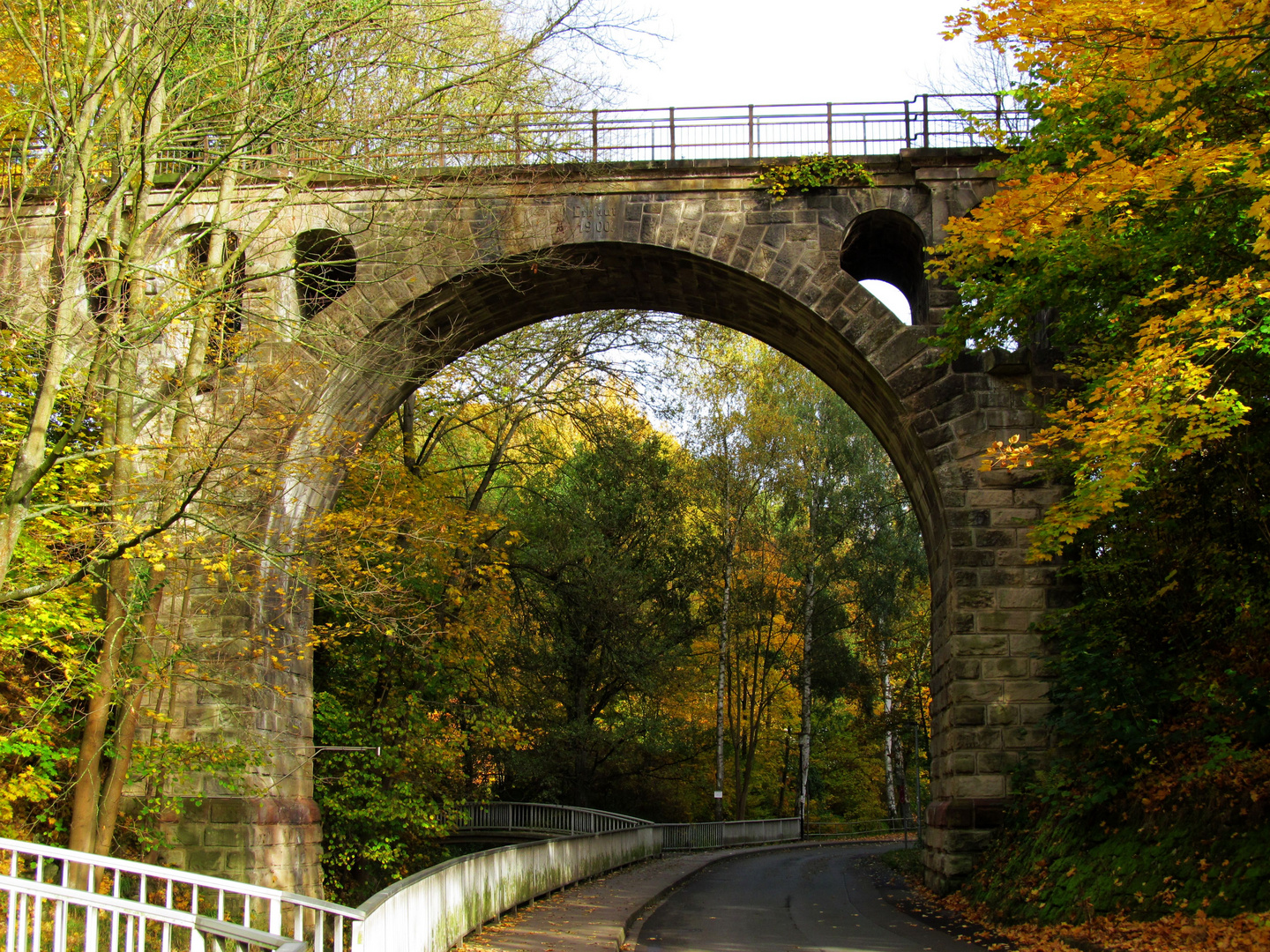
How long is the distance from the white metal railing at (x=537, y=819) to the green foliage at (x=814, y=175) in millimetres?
14045

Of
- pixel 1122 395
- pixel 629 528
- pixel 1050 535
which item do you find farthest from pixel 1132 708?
pixel 629 528

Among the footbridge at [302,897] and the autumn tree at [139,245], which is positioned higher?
the autumn tree at [139,245]

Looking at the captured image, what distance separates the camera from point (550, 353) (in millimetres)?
20094

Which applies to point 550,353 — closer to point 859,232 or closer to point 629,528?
point 859,232

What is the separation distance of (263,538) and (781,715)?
2703cm

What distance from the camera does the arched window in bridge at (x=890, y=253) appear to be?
15.8 meters

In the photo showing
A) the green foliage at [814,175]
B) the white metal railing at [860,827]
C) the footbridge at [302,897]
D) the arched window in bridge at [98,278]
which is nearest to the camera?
the footbridge at [302,897]

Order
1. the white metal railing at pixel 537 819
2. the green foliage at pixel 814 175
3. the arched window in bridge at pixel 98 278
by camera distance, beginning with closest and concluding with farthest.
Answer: the arched window in bridge at pixel 98 278
the green foliage at pixel 814 175
the white metal railing at pixel 537 819

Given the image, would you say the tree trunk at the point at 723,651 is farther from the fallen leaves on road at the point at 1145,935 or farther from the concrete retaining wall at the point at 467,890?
the fallen leaves on road at the point at 1145,935

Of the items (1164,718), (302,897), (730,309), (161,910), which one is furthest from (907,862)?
(161,910)

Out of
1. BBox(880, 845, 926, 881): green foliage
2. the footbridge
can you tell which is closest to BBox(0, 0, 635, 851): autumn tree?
the footbridge

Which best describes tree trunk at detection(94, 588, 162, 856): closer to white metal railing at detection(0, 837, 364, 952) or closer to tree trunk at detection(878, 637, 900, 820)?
white metal railing at detection(0, 837, 364, 952)

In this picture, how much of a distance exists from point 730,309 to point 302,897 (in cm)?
1314

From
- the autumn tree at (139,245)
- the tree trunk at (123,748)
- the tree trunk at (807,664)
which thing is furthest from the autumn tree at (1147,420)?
the tree trunk at (807,664)
